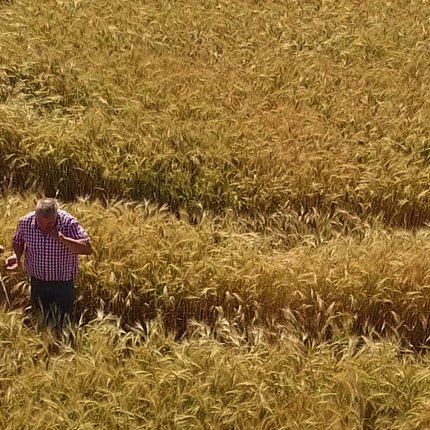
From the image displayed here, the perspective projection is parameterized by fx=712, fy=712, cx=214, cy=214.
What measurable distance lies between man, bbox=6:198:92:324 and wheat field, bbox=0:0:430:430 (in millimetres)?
199

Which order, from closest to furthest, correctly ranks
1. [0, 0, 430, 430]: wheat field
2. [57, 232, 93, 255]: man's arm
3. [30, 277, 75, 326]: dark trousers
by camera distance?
[0, 0, 430, 430]: wheat field → [57, 232, 93, 255]: man's arm → [30, 277, 75, 326]: dark trousers

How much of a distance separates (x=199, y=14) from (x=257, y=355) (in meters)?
7.10

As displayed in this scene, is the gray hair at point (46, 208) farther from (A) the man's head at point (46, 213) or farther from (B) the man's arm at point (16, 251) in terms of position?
(B) the man's arm at point (16, 251)

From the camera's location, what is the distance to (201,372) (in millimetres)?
4758

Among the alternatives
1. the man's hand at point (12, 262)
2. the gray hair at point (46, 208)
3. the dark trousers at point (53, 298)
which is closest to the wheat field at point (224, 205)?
the dark trousers at point (53, 298)

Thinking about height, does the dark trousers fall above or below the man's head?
below

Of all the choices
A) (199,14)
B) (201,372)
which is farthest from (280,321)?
(199,14)

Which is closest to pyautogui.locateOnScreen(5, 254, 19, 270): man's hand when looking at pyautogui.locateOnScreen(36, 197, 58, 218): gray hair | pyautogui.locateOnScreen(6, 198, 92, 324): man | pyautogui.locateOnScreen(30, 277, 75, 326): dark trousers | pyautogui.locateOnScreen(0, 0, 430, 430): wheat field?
pyautogui.locateOnScreen(6, 198, 92, 324): man

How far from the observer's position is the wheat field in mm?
4664

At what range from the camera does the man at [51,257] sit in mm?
5223

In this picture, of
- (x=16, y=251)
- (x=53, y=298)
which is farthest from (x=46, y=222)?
(x=53, y=298)

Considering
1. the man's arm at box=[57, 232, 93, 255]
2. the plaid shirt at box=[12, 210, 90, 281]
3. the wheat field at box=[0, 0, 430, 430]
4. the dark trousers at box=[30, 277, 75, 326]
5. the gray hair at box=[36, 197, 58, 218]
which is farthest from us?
the dark trousers at box=[30, 277, 75, 326]

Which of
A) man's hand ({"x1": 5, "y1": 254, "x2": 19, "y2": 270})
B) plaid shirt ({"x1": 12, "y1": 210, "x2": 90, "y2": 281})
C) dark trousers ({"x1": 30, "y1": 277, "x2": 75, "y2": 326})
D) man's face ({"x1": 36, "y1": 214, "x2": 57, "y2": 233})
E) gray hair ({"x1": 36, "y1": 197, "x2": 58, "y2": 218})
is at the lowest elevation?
dark trousers ({"x1": 30, "y1": 277, "x2": 75, "y2": 326})

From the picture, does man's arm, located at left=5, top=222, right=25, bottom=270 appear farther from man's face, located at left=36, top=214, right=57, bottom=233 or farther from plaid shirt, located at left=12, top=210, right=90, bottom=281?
man's face, located at left=36, top=214, right=57, bottom=233
